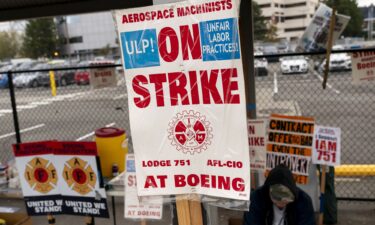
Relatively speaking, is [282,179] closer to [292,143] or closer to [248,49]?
[292,143]

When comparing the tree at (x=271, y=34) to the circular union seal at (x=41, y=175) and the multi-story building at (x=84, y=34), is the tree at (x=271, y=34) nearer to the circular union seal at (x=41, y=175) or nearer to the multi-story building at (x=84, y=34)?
the multi-story building at (x=84, y=34)

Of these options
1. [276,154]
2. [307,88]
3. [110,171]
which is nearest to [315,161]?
[276,154]

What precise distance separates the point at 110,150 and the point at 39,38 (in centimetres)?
5904

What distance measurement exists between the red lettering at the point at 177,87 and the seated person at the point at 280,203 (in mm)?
1475

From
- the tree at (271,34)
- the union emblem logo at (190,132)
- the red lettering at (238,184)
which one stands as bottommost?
the red lettering at (238,184)

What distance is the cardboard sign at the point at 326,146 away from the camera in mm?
4070

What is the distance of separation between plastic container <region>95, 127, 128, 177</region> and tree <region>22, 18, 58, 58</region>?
5726 centimetres

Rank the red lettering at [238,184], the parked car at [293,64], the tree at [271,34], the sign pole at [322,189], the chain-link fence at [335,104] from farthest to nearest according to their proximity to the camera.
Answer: the tree at [271,34]
the parked car at [293,64]
the chain-link fence at [335,104]
the sign pole at [322,189]
the red lettering at [238,184]

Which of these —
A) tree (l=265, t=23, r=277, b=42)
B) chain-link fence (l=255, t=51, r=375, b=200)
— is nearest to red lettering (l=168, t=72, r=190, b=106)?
chain-link fence (l=255, t=51, r=375, b=200)

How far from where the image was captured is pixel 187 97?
6.82 ft

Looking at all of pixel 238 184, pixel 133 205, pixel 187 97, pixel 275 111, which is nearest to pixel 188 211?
pixel 238 184

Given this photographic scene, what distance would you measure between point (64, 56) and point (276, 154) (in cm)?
7427

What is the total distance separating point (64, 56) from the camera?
241 ft

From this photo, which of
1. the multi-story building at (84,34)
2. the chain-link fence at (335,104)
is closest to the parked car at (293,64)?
the chain-link fence at (335,104)
